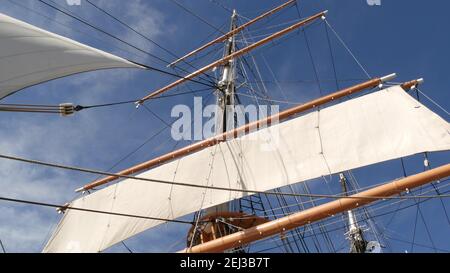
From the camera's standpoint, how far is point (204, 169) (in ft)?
42.6

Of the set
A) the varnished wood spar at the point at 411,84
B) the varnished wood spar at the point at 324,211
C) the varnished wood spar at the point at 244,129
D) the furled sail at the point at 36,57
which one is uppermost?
the varnished wood spar at the point at 411,84

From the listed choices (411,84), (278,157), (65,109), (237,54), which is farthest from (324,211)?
(237,54)

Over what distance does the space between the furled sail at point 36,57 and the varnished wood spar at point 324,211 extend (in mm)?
4886

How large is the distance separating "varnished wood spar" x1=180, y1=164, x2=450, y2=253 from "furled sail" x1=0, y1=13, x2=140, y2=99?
16.0 feet

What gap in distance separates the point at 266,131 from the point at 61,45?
7919 millimetres

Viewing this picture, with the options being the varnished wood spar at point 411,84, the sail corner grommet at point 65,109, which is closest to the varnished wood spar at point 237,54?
the varnished wood spar at point 411,84

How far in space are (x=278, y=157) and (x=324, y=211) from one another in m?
3.09

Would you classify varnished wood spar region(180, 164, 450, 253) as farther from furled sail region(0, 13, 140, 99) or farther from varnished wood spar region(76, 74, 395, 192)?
furled sail region(0, 13, 140, 99)

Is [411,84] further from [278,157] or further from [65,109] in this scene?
[65,109]

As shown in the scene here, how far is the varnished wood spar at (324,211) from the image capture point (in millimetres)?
8602

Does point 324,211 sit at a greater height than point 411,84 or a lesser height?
Result: lesser

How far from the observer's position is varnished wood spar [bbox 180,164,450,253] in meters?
8.60

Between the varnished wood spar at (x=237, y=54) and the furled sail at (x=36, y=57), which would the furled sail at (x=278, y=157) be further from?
the furled sail at (x=36, y=57)

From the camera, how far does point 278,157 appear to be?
11766mm
